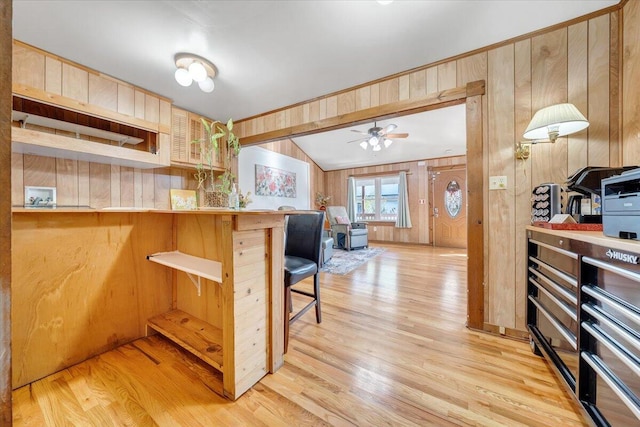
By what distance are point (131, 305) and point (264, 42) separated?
2.30 m

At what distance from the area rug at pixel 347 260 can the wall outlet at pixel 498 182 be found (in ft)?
7.39

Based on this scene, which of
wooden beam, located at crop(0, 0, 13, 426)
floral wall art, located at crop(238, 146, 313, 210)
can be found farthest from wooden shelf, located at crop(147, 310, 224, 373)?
floral wall art, located at crop(238, 146, 313, 210)

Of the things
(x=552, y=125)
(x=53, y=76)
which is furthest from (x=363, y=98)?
(x=53, y=76)

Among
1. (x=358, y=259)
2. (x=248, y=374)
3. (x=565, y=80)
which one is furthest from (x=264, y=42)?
(x=358, y=259)

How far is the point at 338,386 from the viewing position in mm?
1299

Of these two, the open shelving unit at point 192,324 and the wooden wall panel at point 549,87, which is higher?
the wooden wall panel at point 549,87

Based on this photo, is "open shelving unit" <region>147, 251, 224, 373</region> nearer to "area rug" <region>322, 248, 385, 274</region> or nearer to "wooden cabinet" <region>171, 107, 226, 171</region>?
"wooden cabinet" <region>171, 107, 226, 171</region>

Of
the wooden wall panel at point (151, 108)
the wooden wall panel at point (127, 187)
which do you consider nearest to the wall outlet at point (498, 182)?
the wooden wall panel at point (151, 108)

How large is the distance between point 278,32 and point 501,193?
2.15 m

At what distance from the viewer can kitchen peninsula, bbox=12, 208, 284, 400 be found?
48.7 inches

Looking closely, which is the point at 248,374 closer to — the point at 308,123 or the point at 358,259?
the point at 308,123

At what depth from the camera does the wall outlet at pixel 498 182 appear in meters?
1.78

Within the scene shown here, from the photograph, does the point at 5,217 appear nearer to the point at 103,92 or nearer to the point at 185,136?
the point at 103,92

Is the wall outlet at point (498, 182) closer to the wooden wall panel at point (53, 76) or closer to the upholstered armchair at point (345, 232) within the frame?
the upholstered armchair at point (345, 232)
